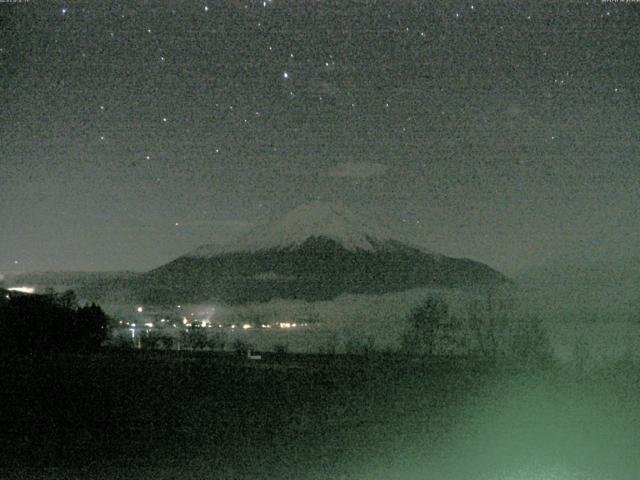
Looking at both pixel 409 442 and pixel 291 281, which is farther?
pixel 291 281

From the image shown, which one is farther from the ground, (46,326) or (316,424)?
(46,326)

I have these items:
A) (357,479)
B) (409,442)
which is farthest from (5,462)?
(409,442)

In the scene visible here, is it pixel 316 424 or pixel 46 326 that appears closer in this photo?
pixel 316 424

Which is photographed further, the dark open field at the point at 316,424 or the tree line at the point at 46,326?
the tree line at the point at 46,326

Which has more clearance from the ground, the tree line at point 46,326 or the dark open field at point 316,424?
the tree line at point 46,326

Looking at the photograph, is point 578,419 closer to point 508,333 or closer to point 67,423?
point 67,423

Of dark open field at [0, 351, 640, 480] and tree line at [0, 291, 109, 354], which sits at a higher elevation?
tree line at [0, 291, 109, 354]

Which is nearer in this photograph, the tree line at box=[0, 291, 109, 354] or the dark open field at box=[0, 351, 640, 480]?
the dark open field at box=[0, 351, 640, 480]

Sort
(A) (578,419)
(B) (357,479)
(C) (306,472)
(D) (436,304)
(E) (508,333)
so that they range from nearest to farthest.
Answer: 1. (B) (357,479)
2. (C) (306,472)
3. (A) (578,419)
4. (E) (508,333)
5. (D) (436,304)
